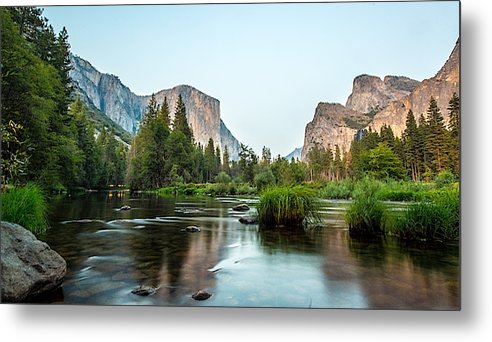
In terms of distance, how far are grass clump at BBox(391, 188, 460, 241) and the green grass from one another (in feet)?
7.72

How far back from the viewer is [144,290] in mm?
2578

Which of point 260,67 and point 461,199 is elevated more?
point 260,67

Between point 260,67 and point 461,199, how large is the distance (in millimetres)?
1567

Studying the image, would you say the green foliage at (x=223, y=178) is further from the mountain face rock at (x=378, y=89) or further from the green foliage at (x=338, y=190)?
the mountain face rock at (x=378, y=89)

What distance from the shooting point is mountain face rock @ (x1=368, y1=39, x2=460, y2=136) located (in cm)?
263

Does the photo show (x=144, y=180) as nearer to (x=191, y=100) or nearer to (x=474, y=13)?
(x=191, y=100)

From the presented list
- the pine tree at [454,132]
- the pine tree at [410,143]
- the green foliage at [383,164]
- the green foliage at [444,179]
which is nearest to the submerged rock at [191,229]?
the green foliage at [383,164]

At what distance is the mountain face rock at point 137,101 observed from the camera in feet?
9.37

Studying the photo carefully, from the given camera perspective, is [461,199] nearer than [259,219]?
Yes

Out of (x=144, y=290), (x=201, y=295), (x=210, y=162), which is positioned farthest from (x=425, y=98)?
(x=144, y=290)

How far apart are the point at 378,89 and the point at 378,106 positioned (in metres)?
0.13

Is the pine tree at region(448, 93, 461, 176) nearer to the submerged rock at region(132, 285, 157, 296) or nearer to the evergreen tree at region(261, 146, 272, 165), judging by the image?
the evergreen tree at region(261, 146, 272, 165)

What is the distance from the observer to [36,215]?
281 centimetres

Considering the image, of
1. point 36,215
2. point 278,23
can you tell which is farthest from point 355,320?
point 36,215
